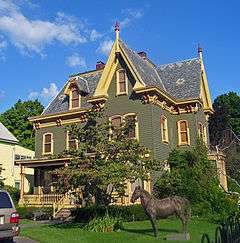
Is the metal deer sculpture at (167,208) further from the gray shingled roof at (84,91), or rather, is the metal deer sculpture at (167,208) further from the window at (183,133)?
the gray shingled roof at (84,91)

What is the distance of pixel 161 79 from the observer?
122 ft

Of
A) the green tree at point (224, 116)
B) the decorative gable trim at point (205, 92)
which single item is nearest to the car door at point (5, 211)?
the decorative gable trim at point (205, 92)

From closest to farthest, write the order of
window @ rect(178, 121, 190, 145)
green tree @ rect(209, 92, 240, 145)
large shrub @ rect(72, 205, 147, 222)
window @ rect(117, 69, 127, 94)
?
large shrub @ rect(72, 205, 147, 222), window @ rect(117, 69, 127, 94), window @ rect(178, 121, 190, 145), green tree @ rect(209, 92, 240, 145)

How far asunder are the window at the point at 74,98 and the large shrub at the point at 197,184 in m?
10.1

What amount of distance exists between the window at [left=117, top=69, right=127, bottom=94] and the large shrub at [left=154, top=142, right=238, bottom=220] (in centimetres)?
659

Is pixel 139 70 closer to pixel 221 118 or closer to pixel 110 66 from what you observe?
pixel 110 66

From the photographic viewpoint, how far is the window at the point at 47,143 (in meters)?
37.2

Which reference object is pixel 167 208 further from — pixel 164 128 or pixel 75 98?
pixel 75 98

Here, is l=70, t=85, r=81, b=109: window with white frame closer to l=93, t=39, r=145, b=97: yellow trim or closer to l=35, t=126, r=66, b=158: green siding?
l=35, t=126, r=66, b=158: green siding

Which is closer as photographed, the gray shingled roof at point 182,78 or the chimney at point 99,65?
the gray shingled roof at point 182,78

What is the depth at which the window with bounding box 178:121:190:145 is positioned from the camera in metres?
33.7

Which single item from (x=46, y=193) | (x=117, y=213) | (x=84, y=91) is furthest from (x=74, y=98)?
(x=117, y=213)

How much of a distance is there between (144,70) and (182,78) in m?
4.13

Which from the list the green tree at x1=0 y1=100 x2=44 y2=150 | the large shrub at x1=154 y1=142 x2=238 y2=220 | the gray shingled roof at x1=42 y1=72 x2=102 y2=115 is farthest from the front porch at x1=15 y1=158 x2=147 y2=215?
the green tree at x1=0 y1=100 x2=44 y2=150
